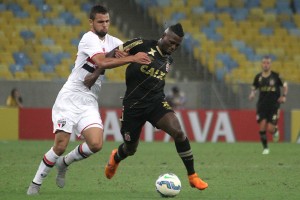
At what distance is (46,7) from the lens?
28859 millimetres

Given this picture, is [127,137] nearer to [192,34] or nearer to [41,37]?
[41,37]

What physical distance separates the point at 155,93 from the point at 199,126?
1378 centimetres

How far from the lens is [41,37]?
2764 cm

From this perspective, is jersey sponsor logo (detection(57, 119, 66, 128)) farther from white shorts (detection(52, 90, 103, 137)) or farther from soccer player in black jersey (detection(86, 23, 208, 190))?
soccer player in black jersey (detection(86, 23, 208, 190))

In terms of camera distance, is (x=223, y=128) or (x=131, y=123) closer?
(x=131, y=123)

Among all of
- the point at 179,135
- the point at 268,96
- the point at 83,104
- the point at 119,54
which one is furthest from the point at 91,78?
the point at 268,96

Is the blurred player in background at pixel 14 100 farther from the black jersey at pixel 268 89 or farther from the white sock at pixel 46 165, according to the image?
the white sock at pixel 46 165

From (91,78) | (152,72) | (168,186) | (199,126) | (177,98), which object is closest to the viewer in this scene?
(168,186)

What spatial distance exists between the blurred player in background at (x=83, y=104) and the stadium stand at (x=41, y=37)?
1541 cm


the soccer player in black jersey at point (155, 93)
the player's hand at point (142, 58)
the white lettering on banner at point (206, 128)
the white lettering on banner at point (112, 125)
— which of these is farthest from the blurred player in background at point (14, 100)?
the player's hand at point (142, 58)

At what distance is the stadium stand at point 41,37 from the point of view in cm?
2638

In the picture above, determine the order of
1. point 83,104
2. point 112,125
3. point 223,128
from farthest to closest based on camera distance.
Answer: point 223,128
point 112,125
point 83,104

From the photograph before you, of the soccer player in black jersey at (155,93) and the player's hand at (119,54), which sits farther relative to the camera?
the soccer player in black jersey at (155,93)

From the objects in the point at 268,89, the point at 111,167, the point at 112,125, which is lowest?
the point at 112,125
